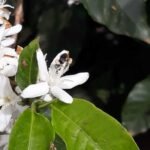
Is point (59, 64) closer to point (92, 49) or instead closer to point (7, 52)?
point (7, 52)

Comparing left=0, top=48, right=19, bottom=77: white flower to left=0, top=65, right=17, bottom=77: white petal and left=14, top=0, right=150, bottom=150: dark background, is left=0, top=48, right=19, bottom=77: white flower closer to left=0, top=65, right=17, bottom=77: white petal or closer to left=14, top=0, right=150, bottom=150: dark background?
left=0, top=65, right=17, bottom=77: white petal

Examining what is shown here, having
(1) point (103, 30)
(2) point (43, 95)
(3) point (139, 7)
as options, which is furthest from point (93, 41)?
(2) point (43, 95)

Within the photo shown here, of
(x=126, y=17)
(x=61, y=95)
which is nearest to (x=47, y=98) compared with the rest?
(x=61, y=95)

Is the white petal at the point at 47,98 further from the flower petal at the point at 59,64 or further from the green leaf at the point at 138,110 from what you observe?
the green leaf at the point at 138,110

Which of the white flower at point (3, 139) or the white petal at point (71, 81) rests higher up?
the white petal at point (71, 81)

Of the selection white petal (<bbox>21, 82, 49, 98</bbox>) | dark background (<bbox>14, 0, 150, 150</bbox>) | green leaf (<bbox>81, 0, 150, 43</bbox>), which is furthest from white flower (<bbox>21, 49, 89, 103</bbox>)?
dark background (<bbox>14, 0, 150, 150</bbox>)

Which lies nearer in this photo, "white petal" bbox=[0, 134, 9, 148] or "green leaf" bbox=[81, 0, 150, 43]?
"white petal" bbox=[0, 134, 9, 148]

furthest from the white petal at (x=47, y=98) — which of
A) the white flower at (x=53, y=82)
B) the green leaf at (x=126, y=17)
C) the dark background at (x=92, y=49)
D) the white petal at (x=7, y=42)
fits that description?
the dark background at (x=92, y=49)
